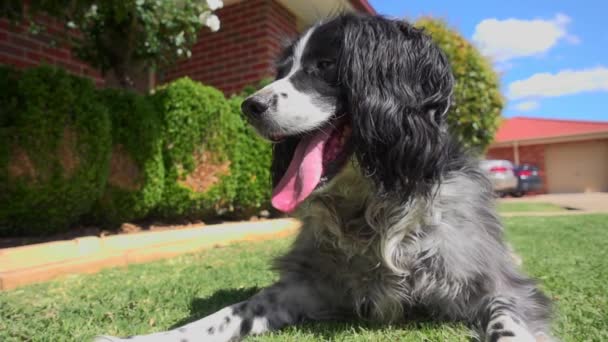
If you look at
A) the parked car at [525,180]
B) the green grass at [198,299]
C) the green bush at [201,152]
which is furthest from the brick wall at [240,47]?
the parked car at [525,180]

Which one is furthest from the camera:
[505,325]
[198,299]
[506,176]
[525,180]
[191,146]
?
[525,180]

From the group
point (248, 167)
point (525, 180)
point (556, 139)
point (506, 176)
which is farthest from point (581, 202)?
point (556, 139)

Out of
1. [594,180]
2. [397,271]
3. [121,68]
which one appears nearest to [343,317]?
[397,271]

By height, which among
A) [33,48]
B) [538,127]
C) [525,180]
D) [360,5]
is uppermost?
[538,127]

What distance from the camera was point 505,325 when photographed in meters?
1.59

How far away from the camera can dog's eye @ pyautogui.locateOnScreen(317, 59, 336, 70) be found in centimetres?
206

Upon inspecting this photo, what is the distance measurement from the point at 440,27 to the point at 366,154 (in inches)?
289

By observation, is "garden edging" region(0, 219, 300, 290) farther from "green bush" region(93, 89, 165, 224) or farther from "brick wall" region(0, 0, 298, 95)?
"brick wall" region(0, 0, 298, 95)

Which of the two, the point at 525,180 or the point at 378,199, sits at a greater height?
the point at 378,199

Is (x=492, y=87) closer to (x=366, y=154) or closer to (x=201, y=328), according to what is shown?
(x=366, y=154)

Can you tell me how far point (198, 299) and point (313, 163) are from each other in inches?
44.4

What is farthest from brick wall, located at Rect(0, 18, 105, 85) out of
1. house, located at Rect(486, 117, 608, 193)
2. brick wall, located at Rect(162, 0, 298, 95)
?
house, located at Rect(486, 117, 608, 193)

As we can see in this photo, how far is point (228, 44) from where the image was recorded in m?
7.53

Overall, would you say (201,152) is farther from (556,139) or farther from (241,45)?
(556,139)
